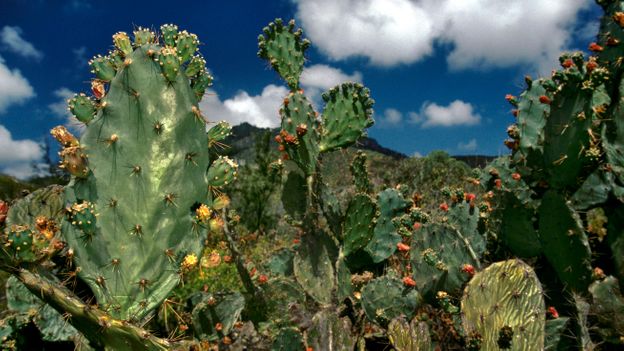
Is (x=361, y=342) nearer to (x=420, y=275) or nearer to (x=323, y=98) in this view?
(x=420, y=275)

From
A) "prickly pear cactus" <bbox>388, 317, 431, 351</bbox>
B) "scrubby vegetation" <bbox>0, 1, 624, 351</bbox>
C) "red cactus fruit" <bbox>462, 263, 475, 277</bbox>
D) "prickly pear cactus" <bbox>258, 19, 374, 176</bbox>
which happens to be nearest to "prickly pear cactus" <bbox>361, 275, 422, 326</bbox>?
"scrubby vegetation" <bbox>0, 1, 624, 351</bbox>

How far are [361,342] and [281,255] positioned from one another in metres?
1.57

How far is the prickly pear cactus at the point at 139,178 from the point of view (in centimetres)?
220

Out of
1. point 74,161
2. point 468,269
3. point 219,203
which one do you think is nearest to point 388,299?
point 468,269

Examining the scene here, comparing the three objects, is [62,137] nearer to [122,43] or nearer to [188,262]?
[122,43]

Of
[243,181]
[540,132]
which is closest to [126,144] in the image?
[540,132]

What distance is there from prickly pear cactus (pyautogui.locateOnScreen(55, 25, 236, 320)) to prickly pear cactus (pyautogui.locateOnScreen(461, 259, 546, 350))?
1528 millimetres

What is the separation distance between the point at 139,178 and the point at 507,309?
2.02m

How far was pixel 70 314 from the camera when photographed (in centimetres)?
192

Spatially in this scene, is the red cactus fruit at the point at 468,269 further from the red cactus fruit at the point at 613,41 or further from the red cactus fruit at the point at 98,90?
the red cactus fruit at the point at 98,90

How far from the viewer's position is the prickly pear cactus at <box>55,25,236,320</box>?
220 centimetres

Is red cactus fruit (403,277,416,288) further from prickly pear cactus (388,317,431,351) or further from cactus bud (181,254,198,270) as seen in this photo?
cactus bud (181,254,198,270)

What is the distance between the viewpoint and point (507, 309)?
283 cm

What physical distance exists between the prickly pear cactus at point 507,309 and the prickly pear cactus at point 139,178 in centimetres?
153
